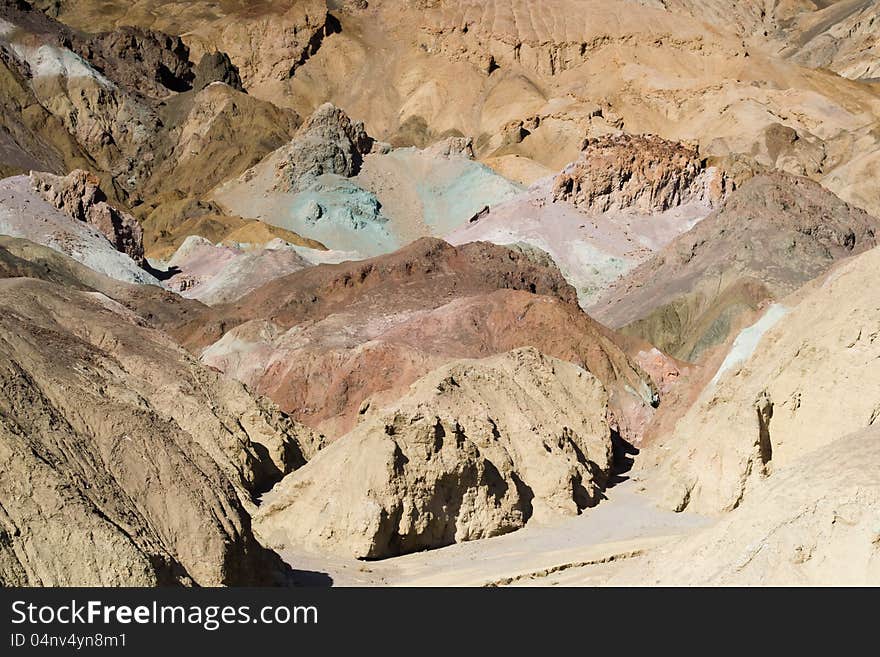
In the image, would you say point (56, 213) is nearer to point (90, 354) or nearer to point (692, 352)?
point (692, 352)

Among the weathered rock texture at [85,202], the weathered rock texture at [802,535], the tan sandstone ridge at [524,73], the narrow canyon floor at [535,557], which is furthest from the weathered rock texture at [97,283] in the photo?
the tan sandstone ridge at [524,73]

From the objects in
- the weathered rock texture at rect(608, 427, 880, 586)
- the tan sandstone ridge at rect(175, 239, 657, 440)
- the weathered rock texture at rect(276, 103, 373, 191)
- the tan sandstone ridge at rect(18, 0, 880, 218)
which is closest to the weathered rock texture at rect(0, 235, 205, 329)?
the tan sandstone ridge at rect(175, 239, 657, 440)

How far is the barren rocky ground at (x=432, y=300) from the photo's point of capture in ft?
58.4

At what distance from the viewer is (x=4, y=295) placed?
33062 mm

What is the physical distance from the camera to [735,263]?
64.2m

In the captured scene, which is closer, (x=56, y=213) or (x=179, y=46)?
(x=56, y=213)

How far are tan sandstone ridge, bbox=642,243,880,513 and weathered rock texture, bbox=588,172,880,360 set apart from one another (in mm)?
28595

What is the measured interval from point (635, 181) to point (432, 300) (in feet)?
110

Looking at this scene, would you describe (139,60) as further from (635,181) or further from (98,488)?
(98,488)

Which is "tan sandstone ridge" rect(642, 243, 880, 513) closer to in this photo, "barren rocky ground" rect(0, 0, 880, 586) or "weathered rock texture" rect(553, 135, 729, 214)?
"barren rocky ground" rect(0, 0, 880, 586)

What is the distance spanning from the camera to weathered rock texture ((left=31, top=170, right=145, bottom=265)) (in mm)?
70312

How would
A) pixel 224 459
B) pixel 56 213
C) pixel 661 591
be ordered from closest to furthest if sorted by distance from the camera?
pixel 661 591 → pixel 224 459 → pixel 56 213

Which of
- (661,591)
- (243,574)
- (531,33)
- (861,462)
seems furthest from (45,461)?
(531,33)

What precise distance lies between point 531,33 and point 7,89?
47092 millimetres
